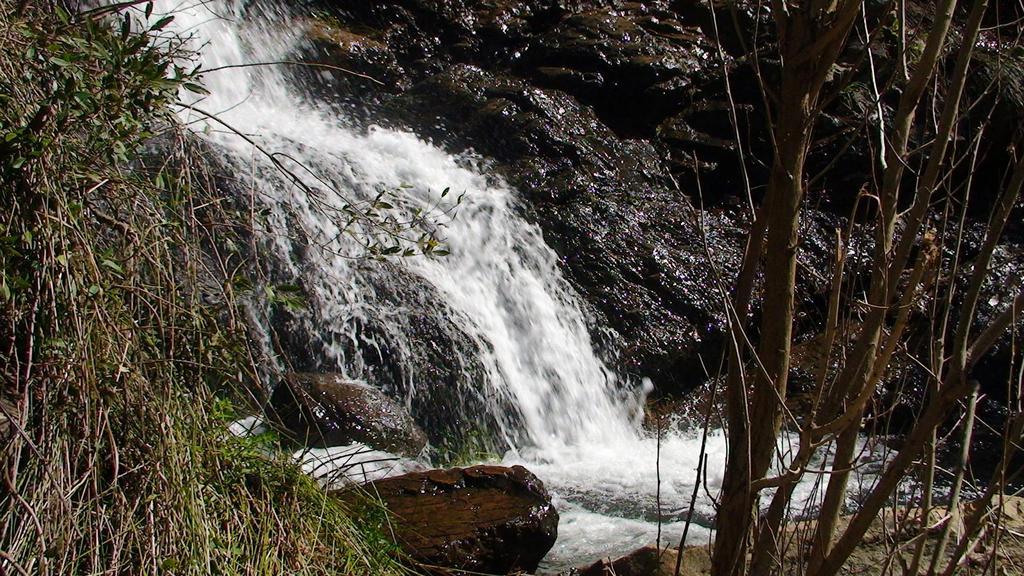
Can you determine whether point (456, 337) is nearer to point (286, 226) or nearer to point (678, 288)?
point (286, 226)

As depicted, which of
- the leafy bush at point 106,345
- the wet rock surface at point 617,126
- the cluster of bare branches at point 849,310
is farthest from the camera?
the wet rock surface at point 617,126

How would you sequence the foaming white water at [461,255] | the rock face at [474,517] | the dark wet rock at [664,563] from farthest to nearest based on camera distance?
the foaming white water at [461,255], the rock face at [474,517], the dark wet rock at [664,563]

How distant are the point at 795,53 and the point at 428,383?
15.0 ft

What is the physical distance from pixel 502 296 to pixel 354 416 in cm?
197

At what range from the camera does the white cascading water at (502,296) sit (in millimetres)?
5593

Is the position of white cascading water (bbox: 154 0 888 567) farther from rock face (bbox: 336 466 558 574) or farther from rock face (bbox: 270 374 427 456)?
rock face (bbox: 336 466 558 574)

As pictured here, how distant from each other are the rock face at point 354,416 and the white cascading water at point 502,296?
0.58m

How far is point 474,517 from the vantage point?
3850 millimetres

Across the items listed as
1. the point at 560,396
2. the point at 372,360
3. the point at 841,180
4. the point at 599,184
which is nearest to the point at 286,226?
the point at 372,360

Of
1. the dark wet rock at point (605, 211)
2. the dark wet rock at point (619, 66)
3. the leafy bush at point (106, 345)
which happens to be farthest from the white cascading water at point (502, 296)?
the leafy bush at point (106, 345)

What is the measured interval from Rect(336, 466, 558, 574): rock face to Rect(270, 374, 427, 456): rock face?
1257 mm

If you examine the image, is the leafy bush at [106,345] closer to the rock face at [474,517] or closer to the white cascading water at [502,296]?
the rock face at [474,517]

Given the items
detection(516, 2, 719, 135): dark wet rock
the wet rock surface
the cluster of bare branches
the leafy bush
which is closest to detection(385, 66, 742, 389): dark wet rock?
the wet rock surface

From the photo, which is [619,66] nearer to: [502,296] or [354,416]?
[502,296]
